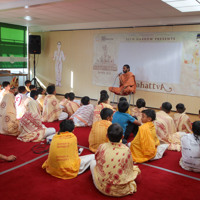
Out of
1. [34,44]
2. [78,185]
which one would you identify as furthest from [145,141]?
[34,44]

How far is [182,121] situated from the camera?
13.9 feet

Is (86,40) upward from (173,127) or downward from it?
upward

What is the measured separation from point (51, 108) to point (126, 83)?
2.44m

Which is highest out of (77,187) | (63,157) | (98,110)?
(98,110)

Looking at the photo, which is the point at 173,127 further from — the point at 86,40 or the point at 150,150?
the point at 86,40

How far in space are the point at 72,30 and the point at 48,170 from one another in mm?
6594

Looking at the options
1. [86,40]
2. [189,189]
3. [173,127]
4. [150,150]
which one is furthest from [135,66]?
[189,189]

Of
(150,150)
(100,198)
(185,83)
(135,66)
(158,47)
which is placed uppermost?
(158,47)

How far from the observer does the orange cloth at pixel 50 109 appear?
17.2 ft

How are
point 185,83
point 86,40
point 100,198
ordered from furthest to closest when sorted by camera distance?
point 86,40 → point 185,83 → point 100,198

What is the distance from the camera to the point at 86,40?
27.2ft

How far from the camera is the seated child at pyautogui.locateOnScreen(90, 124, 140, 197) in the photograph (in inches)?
94.6

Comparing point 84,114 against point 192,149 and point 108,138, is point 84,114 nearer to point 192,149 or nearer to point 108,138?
point 108,138

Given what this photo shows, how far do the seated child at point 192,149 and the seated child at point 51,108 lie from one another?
120 inches
